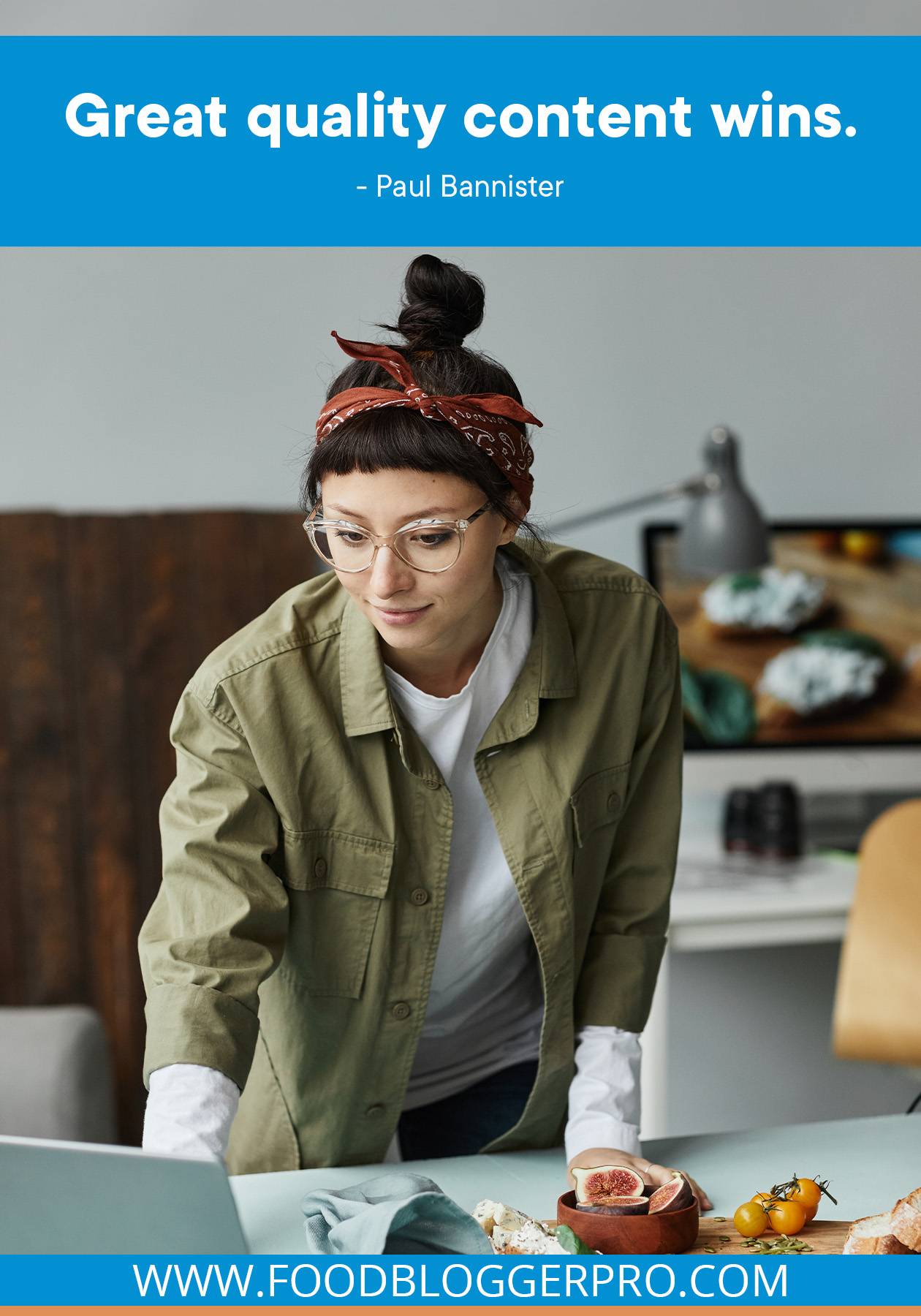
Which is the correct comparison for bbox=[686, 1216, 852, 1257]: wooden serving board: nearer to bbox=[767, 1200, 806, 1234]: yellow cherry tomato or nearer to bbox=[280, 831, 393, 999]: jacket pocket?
bbox=[767, 1200, 806, 1234]: yellow cherry tomato

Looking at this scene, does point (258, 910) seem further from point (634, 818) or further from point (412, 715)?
point (634, 818)

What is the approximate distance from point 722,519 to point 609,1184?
1.70 m

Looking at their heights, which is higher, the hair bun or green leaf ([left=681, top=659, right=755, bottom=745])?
the hair bun

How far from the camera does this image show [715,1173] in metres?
1.21

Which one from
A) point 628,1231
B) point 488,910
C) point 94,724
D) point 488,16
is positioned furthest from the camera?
point 94,724

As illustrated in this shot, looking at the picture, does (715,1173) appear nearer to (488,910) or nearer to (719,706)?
(488,910)

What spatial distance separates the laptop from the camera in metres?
0.78

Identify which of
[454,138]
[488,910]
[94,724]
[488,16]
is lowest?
[488,910]

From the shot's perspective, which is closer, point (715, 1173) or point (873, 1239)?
point (873, 1239)

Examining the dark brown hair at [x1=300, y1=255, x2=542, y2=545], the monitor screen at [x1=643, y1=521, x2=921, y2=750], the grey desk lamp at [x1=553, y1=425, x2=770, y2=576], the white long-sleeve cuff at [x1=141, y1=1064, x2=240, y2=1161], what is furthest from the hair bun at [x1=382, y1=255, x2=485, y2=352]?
the monitor screen at [x1=643, y1=521, x2=921, y2=750]

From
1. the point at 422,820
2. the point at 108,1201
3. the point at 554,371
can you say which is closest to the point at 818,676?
the point at 554,371

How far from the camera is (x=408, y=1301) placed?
91 centimetres

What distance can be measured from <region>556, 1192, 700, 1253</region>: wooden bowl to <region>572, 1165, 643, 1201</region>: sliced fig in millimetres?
65

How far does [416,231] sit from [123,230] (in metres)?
0.25
